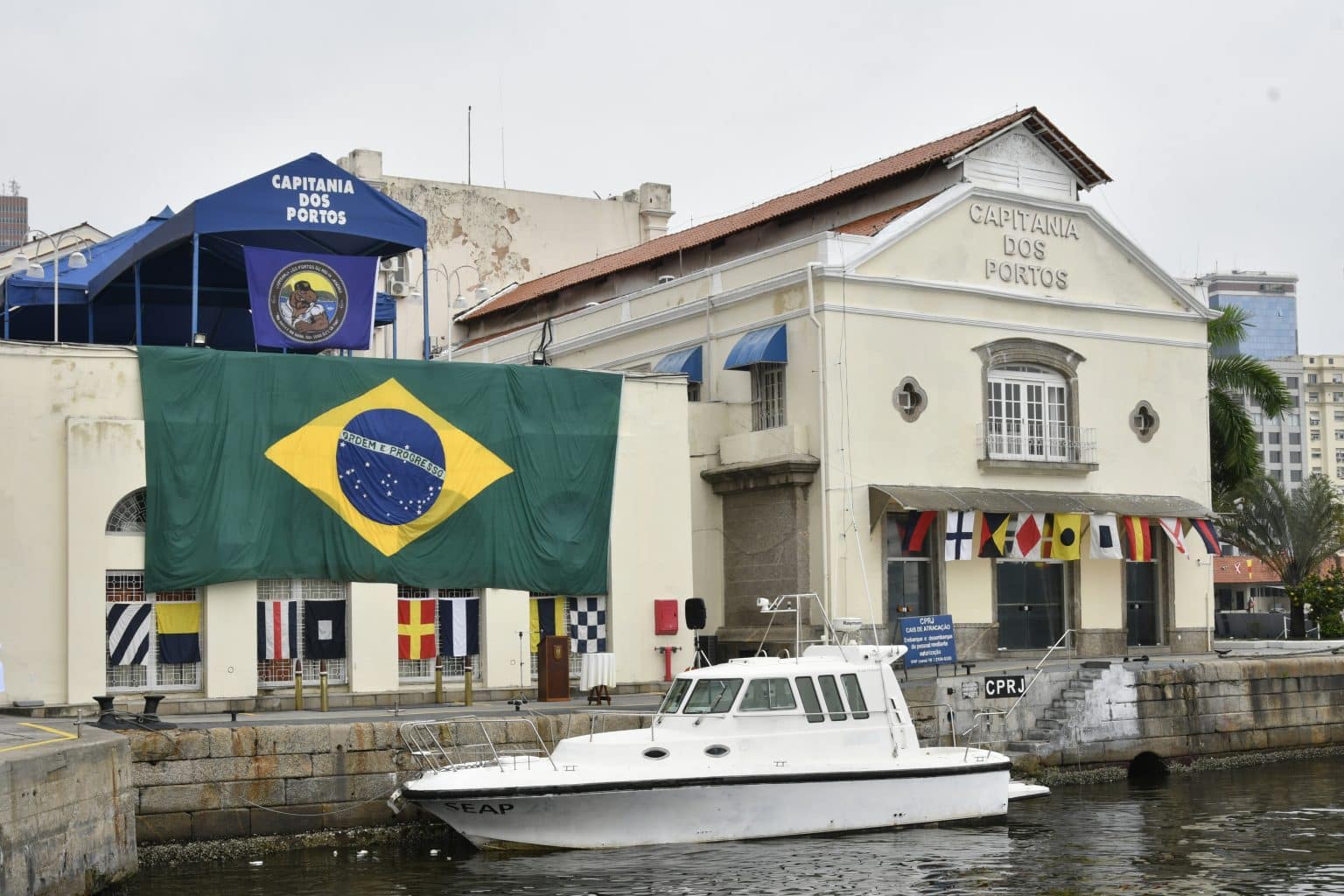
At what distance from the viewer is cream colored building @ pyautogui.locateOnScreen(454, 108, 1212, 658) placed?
34500mm

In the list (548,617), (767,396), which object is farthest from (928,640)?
(767,396)

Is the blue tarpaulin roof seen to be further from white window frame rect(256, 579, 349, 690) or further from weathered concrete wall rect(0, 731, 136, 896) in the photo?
weathered concrete wall rect(0, 731, 136, 896)

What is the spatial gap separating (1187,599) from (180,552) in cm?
2226

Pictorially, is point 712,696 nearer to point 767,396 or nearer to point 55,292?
point 767,396

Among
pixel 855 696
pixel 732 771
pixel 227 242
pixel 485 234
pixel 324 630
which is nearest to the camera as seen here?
pixel 732 771

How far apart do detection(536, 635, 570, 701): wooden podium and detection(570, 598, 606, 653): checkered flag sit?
1.67 m

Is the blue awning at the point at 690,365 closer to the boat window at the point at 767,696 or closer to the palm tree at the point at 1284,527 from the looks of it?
the boat window at the point at 767,696

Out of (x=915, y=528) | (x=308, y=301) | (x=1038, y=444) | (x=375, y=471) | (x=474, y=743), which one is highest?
(x=308, y=301)

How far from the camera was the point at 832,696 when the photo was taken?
78.0 feet

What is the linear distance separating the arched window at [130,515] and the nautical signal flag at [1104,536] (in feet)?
63.1

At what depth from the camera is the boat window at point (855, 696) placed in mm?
23891

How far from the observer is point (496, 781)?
2191 cm

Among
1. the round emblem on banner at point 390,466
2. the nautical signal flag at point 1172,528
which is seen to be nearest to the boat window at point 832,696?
the round emblem on banner at point 390,466

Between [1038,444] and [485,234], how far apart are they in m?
19.7
